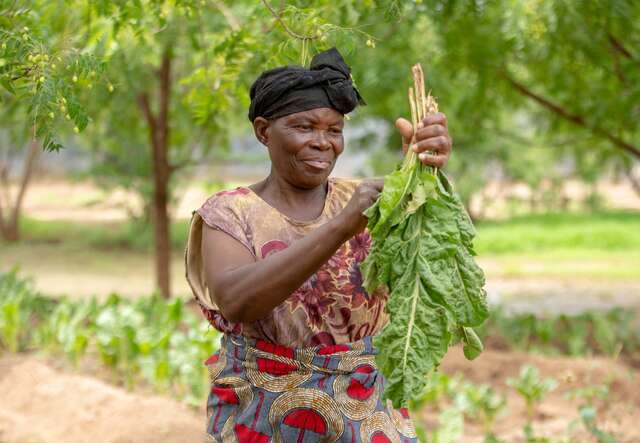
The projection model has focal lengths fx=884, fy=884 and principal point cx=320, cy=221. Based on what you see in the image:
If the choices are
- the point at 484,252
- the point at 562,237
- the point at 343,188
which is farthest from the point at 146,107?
the point at 562,237

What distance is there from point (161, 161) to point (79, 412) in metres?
3.39

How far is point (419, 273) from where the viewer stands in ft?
7.16

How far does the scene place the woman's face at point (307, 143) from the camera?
241 centimetres

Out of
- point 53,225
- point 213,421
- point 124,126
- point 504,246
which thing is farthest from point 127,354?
point 53,225

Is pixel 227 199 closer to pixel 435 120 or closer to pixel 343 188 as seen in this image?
pixel 343 188

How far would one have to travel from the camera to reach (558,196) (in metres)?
21.7

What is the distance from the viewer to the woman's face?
7.90 feet

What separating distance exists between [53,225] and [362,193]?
60.2ft

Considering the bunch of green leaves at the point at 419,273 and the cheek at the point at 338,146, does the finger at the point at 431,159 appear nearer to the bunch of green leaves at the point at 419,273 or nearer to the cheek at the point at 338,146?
the bunch of green leaves at the point at 419,273

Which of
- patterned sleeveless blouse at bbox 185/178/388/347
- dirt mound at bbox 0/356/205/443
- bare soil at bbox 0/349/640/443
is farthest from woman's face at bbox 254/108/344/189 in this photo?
dirt mound at bbox 0/356/205/443

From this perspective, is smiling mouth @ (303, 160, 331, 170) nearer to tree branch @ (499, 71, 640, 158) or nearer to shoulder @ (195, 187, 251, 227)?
shoulder @ (195, 187, 251, 227)

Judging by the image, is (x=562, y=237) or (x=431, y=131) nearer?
(x=431, y=131)

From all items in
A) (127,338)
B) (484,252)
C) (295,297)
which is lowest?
(127,338)

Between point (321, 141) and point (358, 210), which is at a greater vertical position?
point (321, 141)
